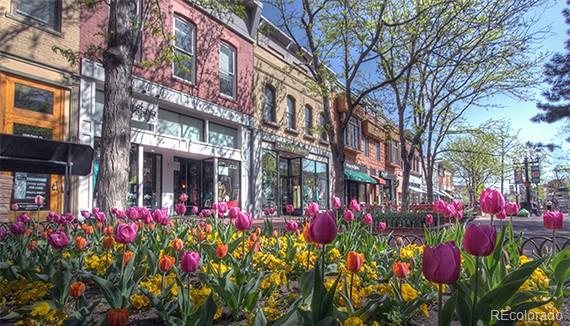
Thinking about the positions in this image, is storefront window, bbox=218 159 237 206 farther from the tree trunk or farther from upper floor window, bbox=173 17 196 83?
the tree trunk

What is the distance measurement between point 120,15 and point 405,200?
518 inches

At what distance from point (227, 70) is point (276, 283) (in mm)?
14431

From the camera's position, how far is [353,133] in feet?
92.4

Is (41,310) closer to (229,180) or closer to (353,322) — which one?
(353,322)

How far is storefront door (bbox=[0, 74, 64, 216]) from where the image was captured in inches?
344

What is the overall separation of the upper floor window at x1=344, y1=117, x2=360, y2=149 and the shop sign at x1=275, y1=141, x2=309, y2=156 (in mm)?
7411

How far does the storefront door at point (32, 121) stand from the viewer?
8.73 m

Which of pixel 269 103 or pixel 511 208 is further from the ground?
pixel 269 103

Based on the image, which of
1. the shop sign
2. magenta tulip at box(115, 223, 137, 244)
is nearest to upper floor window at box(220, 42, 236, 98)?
the shop sign

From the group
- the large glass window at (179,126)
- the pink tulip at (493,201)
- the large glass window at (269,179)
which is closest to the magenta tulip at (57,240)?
the pink tulip at (493,201)

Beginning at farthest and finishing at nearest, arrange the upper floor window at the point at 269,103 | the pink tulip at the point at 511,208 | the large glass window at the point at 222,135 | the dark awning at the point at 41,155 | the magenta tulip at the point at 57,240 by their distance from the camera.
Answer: the upper floor window at the point at 269,103
the large glass window at the point at 222,135
the dark awning at the point at 41,155
the pink tulip at the point at 511,208
the magenta tulip at the point at 57,240

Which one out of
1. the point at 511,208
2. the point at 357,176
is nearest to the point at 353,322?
the point at 511,208

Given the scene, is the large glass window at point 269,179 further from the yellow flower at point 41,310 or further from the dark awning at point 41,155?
the yellow flower at point 41,310

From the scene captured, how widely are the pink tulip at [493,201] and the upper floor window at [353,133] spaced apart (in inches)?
973
